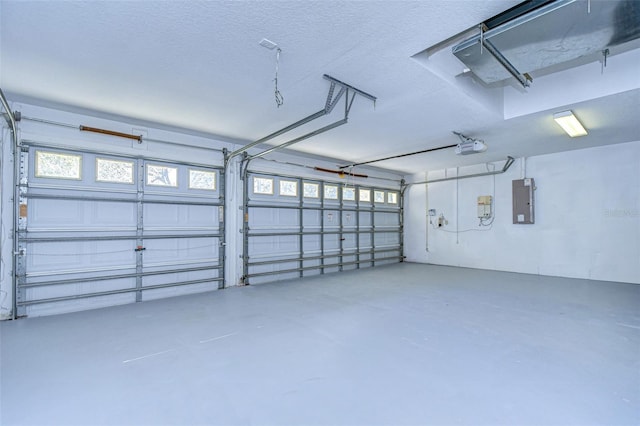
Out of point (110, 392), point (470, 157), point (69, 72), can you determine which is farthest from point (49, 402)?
point (470, 157)

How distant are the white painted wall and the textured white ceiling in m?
1.13

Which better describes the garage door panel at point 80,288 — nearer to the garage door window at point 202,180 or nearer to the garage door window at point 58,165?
the garage door window at point 58,165

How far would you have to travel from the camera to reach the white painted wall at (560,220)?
5691mm

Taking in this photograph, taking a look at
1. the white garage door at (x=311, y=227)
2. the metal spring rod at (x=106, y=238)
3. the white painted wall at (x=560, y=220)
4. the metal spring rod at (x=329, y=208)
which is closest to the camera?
the metal spring rod at (x=106, y=238)

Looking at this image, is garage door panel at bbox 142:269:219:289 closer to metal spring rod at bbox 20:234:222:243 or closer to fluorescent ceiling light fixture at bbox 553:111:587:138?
metal spring rod at bbox 20:234:222:243

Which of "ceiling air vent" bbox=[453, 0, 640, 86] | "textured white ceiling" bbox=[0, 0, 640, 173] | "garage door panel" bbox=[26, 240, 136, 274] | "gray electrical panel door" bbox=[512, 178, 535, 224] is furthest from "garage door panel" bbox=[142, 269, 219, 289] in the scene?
"gray electrical panel door" bbox=[512, 178, 535, 224]

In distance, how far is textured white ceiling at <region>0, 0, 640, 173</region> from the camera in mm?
2217

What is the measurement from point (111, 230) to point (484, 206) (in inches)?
312

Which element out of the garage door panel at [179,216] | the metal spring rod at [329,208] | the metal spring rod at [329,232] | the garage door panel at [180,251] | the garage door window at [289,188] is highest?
the garage door window at [289,188]

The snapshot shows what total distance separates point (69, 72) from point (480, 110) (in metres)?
4.92

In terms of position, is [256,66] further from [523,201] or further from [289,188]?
[523,201]

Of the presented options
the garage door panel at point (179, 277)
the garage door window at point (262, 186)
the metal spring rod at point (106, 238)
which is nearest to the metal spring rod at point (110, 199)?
the metal spring rod at point (106, 238)

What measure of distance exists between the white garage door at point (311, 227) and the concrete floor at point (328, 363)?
5.66 ft

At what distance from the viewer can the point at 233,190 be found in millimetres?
5668
